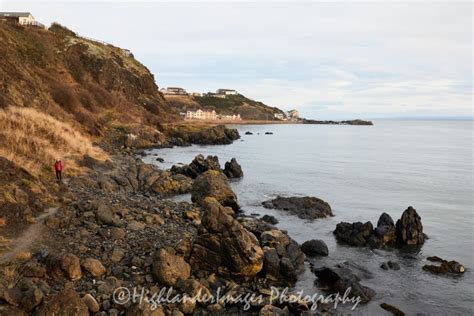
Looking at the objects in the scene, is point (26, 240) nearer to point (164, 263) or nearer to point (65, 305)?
point (65, 305)

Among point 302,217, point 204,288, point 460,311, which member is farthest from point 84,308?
point 302,217

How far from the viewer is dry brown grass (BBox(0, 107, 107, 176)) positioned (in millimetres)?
30000

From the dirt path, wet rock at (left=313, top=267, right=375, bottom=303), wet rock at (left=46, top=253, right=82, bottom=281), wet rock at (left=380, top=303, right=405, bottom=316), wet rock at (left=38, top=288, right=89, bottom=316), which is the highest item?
the dirt path

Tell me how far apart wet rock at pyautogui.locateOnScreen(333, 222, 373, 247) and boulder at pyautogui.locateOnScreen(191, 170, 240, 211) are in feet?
32.4

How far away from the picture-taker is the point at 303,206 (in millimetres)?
37750

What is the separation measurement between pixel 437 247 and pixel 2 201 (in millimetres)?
27563

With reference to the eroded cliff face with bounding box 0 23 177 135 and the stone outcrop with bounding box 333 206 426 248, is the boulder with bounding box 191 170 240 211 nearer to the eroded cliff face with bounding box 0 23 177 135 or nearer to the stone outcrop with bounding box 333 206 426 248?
the stone outcrop with bounding box 333 206 426 248

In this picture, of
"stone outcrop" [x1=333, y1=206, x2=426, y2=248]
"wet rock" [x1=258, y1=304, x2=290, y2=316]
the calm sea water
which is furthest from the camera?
"stone outcrop" [x1=333, y1=206, x2=426, y2=248]

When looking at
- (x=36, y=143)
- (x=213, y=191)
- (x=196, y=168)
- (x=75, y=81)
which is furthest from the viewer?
(x=75, y=81)

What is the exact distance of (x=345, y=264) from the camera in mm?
24062

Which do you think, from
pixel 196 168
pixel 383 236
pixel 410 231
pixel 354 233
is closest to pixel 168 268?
pixel 354 233

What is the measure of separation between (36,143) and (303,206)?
23.7 meters

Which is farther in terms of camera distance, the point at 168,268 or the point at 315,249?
the point at 315,249

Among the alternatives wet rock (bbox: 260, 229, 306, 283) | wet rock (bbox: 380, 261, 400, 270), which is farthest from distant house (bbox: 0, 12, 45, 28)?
wet rock (bbox: 380, 261, 400, 270)
